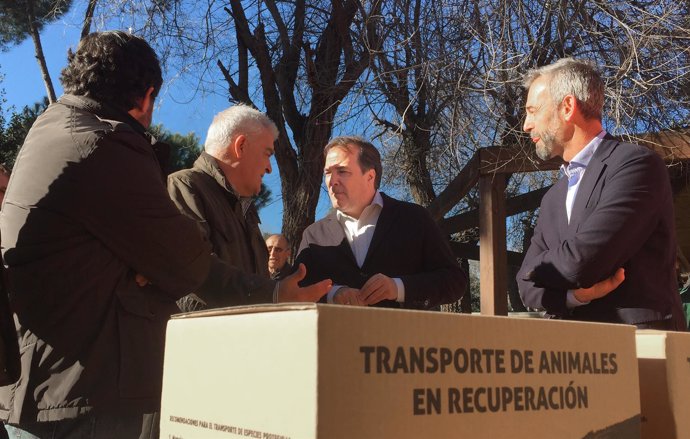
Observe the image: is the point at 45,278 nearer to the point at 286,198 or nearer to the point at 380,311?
the point at 380,311

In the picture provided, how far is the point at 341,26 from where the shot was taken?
243 inches

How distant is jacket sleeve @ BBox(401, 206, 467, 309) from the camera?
284 cm

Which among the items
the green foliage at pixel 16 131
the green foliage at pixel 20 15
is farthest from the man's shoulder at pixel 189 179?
the green foliage at pixel 16 131

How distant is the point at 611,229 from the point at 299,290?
39.8 inches

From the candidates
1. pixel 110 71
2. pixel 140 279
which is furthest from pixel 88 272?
pixel 110 71

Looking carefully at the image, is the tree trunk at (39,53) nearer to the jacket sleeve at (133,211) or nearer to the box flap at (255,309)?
the jacket sleeve at (133,211)

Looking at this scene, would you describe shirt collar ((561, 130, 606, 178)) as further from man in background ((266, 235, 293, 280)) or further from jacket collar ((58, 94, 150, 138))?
man in background ((266, 235, 293, 280))

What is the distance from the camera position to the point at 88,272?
169 centimetres

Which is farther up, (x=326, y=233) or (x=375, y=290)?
(x=326, y=233)

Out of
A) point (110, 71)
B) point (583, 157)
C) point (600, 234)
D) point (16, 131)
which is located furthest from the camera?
point (16, 131)

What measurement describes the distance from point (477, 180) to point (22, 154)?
15.4 feet

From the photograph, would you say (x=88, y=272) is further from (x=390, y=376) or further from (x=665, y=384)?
(x=665, y=384)

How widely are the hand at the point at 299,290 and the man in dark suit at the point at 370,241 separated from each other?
0.40 m

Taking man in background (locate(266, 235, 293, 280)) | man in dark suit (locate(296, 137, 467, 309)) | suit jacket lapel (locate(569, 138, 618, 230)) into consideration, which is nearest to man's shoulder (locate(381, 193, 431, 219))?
man in dark suit (locate(296, 137, 467, 309))
